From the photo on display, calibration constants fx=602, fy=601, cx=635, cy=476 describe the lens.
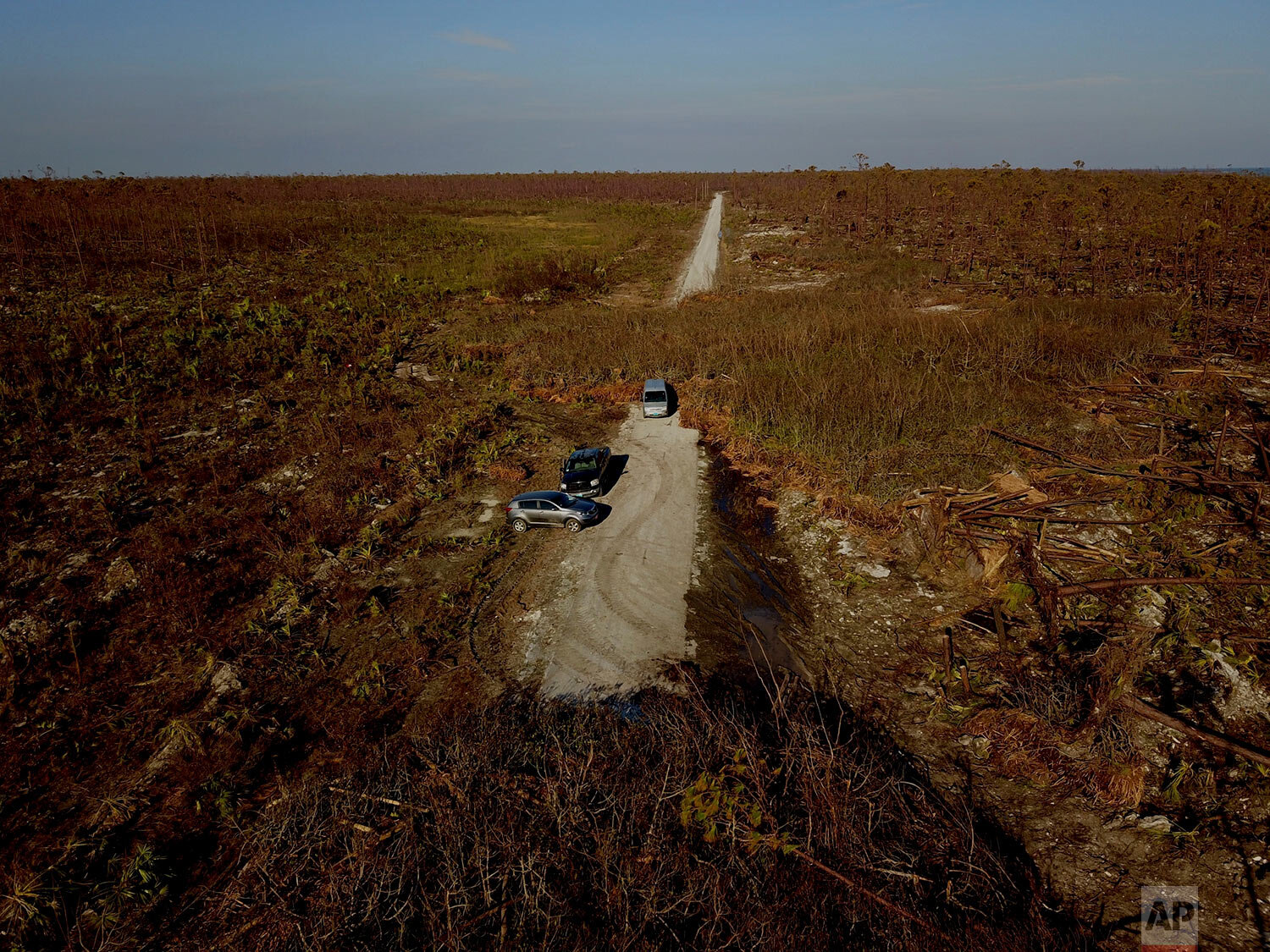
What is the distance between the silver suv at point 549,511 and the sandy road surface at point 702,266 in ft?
80.7

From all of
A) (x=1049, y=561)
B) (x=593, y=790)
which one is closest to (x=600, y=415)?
(x=1049, y=561)

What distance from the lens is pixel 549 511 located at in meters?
17.3

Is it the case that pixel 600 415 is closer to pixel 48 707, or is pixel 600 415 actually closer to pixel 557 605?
pixel 557 605

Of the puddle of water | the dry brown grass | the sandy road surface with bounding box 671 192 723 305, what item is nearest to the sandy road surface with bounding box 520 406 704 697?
the puddle of water

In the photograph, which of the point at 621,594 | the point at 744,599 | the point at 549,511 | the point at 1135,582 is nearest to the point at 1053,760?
the point at 1135,582

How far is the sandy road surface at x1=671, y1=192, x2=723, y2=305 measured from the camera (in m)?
41.4

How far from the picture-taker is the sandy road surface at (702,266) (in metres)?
41.4

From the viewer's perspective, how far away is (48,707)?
11562mm

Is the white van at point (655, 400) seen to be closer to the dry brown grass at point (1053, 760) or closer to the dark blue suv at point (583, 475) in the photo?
the dark blue suv at point (583, 475)

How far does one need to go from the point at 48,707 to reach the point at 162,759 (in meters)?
3.23

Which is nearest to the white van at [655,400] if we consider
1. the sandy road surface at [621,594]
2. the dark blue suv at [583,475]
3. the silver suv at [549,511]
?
the sandy road surface at [621,594]

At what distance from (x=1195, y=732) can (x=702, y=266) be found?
146 feet

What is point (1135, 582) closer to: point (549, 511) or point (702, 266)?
point (549, 511)

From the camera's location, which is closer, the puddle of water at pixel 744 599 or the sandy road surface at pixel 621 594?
the sandy road surface at pixel 621 594
